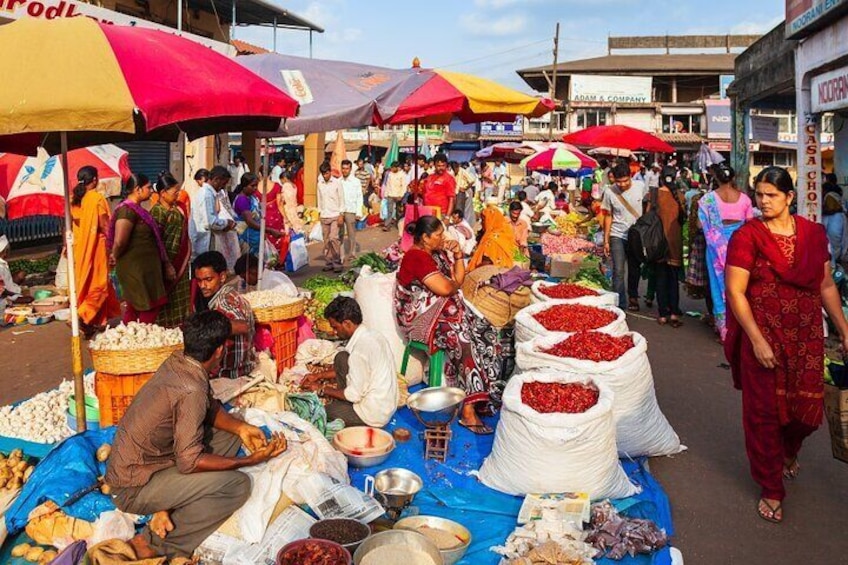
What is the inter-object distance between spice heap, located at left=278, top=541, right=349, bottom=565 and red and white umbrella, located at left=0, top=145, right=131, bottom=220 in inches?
322

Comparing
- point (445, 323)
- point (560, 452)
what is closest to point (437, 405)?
point (445, 323)

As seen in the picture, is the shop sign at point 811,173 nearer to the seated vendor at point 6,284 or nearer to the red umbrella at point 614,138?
the red umbrella at point 614,138

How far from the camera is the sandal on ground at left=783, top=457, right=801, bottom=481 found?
460 centimetres

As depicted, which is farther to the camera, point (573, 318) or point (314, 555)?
point (573, 318)

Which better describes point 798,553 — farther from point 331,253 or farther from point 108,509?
point 331,253

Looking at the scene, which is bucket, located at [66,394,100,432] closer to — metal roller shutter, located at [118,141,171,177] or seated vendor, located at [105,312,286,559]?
seated vendor, located at [105,312,286,559]

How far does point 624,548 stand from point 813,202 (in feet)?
23.5

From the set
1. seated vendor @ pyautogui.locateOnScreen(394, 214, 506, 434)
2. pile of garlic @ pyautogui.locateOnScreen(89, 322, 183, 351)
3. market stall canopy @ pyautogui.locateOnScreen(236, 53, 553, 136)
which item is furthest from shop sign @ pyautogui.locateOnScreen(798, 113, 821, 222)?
pile of garlic @ pyautogui.locateOnScreen(89, 322, 183, 351)

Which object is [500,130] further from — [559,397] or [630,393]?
[559,397]

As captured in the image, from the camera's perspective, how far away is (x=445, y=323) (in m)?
5.63

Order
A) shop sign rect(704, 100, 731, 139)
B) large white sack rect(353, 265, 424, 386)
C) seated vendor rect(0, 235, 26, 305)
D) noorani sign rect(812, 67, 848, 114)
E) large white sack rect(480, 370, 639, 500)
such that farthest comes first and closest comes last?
shop sign rect(704, 100, 731, 139)
seated vendor rect(0, 235, 26, 305)
noorani sign rect(812, 67, 848, 114)
large white sack rect(353, 265, 424, 386)
large white sack rect(480, 370, 639, 500)

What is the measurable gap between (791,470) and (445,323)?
8.29ft

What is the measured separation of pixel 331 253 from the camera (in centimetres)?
1316

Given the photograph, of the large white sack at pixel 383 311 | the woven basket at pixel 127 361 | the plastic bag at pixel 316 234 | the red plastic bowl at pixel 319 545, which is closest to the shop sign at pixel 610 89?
the plastic bag at pixel 316 234
